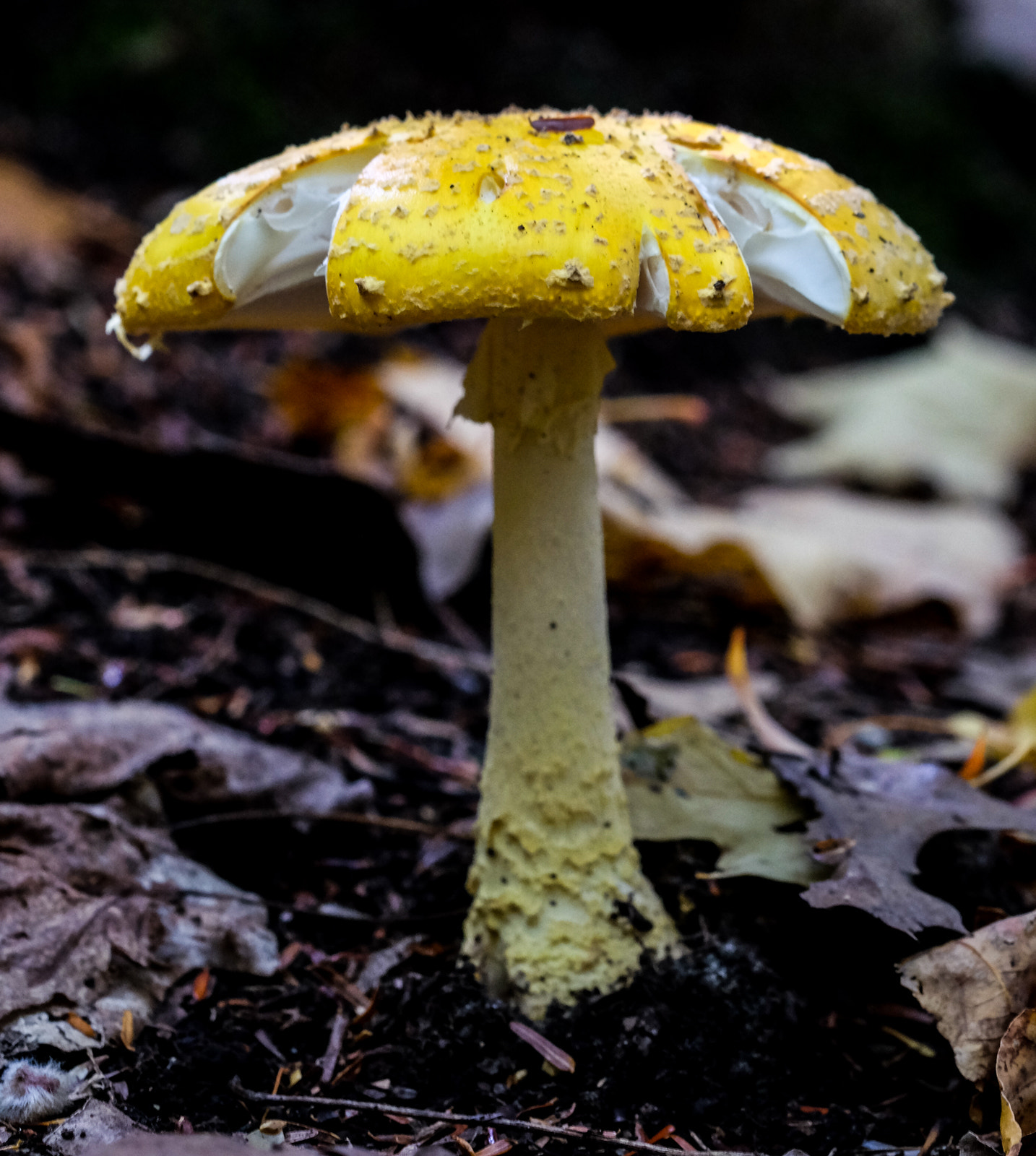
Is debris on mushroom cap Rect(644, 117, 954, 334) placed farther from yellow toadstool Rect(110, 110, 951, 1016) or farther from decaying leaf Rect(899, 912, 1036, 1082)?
decaying leaf Rect(899, 912, 1036, 1082)

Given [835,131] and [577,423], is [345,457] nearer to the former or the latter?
[577,423]

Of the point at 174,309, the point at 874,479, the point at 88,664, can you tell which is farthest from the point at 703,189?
the point at 874,479

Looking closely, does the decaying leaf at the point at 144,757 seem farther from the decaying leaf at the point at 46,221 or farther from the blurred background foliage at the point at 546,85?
the blurred background foliage at the point at 546,85

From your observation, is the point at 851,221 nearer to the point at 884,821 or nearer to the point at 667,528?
the point at 884,821

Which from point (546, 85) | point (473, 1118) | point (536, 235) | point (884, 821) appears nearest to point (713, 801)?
point (884, 821)

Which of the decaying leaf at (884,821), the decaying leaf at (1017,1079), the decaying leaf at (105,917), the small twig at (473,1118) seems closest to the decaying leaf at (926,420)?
the decaying leaf at (884,821)

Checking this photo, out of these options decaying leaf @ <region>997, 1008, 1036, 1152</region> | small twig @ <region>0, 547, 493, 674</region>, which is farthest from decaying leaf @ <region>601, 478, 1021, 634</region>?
decaying leaf @ <region>997, 1008, 1036, 1152</region>
